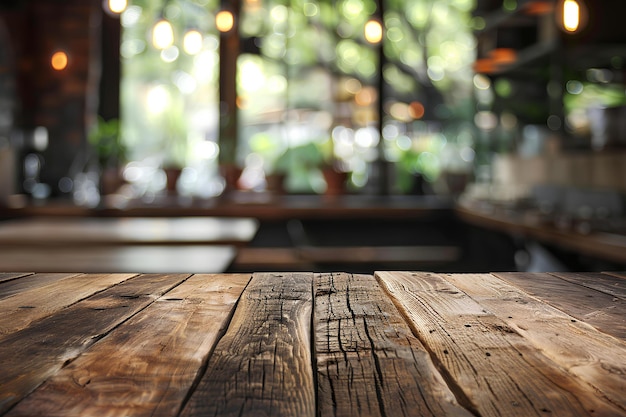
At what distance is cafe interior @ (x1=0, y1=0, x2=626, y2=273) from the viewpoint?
3.84 m

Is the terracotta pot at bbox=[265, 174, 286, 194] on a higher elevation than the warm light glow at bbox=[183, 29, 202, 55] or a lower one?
lower

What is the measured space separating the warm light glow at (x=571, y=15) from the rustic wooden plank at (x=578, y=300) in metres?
2.04

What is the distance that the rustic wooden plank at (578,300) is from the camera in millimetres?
1249

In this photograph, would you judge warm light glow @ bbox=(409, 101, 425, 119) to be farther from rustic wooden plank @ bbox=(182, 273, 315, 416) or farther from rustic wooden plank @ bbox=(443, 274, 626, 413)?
rustic wooden plank @ bbox=(182, 273, 315, 416)

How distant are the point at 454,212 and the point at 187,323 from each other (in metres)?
4.87

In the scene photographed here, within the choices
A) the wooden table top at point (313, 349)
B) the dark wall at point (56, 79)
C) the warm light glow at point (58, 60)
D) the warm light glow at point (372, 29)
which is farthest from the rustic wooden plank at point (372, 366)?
the dark wall at point (56, 79)

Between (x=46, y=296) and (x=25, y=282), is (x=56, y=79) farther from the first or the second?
(x=46, y=296)

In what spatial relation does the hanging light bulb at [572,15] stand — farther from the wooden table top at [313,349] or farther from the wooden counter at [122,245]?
the wooden table top at [313,349]

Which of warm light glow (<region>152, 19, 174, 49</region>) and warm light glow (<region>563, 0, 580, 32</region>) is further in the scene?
warm light glow (<region>152, 19, 174, 49</region>)

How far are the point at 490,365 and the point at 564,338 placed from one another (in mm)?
219

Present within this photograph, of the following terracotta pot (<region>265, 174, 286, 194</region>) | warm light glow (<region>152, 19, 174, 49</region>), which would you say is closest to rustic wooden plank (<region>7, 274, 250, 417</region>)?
warm light glow (<region>152, 19, 174, 49</region>)

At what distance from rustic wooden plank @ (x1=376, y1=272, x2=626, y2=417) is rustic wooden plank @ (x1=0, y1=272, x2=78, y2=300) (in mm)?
837

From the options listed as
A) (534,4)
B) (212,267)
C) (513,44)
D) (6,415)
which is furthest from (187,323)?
(513,44)

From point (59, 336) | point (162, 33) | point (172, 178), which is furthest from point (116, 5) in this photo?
point (59, 336)
